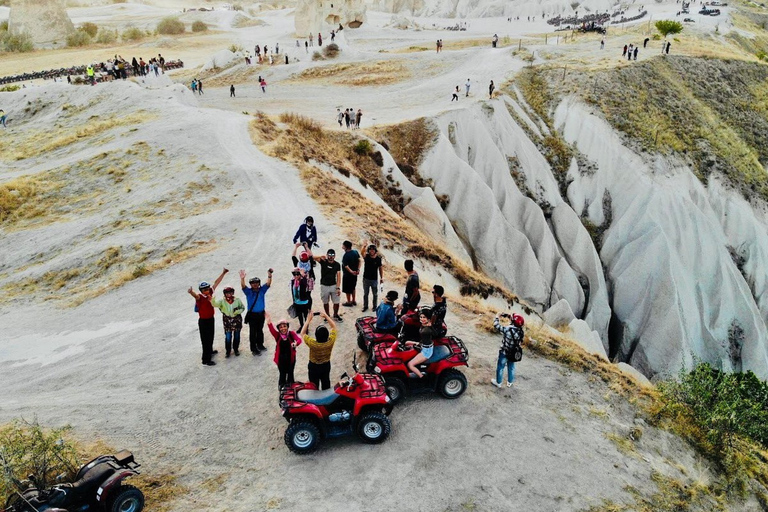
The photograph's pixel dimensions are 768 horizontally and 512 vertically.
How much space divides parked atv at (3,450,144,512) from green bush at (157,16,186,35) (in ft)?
303

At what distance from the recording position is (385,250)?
62.5 feet

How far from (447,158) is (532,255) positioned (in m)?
8.23

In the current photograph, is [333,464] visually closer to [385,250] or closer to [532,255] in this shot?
[385,250]

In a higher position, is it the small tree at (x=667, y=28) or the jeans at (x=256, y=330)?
the small tree at (x=667, y=28)

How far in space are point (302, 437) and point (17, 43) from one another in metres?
82.4

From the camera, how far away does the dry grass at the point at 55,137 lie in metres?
29.7

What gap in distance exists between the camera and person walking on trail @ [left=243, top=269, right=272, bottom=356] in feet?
37.3

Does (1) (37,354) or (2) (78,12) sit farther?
(2) (78,12)

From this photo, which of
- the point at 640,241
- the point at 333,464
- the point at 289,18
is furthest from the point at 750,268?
the point at 289,18

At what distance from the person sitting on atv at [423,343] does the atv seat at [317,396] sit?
1786 millimetres

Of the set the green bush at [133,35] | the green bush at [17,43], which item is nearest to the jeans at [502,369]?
the green bush at [17,43]

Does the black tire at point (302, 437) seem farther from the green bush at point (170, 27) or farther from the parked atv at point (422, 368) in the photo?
the green bush at point (170, 27)

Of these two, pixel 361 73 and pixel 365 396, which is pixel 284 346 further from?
pixel 361 73

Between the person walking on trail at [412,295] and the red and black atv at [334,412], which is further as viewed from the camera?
the person walking on trail at [412,295]
